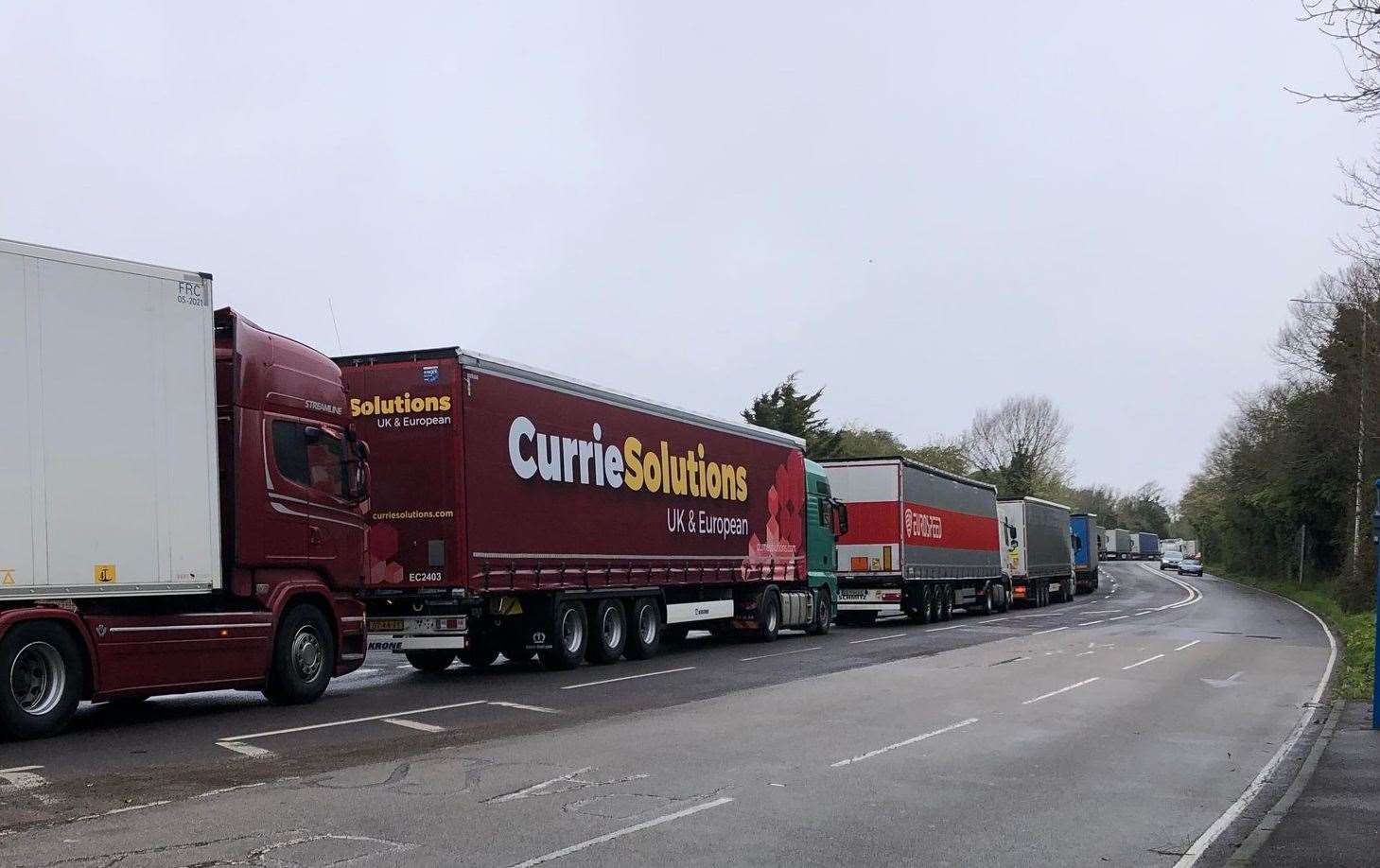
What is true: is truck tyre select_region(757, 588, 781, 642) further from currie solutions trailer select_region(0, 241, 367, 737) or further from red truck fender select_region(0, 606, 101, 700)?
red truck fender select_region(0, 606, 101, 700)

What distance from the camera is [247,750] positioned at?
9930 mm

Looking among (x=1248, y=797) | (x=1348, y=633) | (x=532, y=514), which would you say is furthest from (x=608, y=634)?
(x=1348, y=633)

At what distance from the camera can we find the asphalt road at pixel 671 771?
688 centimetres

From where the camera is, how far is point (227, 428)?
12625mm

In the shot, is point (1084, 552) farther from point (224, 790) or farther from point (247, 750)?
point (224, 790)

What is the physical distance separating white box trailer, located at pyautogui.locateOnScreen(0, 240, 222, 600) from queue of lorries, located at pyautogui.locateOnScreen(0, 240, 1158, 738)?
2 cm

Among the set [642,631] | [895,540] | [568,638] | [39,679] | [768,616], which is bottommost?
[768,616]

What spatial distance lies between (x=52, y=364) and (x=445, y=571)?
19.0ft

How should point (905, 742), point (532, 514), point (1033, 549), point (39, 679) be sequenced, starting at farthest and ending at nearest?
point (1033, 549)
point (532, 514)
point (905, 742)
point (39, 679)

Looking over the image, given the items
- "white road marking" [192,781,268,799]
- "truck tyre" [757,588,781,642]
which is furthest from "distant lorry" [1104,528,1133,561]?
"white road marking" [192,781,268,799]

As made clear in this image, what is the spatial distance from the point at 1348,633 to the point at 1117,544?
3889 inches

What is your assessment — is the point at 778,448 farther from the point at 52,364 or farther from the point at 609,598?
the point at 52,364

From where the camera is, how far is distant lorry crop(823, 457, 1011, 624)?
99.9ft

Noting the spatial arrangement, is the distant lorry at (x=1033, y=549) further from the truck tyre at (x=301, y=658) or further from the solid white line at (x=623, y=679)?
the truck tyre at (x=301, y=658)
